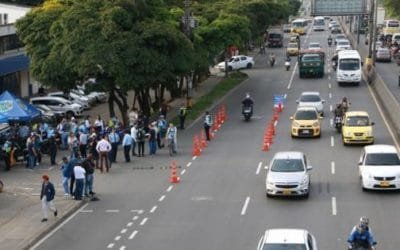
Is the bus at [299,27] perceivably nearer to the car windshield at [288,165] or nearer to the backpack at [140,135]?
the backpack at [140,135]

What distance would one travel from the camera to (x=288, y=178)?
94.5ft

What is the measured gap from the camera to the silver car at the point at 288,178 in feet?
94.0

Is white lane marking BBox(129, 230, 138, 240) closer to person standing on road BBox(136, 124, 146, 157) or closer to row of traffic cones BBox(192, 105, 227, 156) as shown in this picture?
person standing on road BBox(136, 124, 146, 157)

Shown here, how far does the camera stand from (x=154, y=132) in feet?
126

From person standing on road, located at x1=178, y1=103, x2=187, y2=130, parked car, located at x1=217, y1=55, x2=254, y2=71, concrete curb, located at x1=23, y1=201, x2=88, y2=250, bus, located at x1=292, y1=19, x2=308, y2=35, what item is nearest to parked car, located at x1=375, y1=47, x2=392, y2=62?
parked car, located at x1=217, y1=55, x2=254, y2=71

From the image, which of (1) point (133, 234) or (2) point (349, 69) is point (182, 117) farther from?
(2) point (349, 69)

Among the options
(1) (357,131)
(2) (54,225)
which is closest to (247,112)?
(1) (357,131)

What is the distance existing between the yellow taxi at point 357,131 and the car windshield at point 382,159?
8.39 m

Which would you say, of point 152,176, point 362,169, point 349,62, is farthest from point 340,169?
point 349,62

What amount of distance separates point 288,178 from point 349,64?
35846 mm

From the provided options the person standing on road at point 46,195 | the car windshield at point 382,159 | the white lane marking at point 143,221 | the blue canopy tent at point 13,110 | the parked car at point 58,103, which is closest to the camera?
the person standing on road at point 46,195

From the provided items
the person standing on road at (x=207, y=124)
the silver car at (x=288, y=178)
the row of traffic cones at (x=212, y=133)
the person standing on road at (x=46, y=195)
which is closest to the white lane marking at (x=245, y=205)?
the silver car at (x=288, y=178)

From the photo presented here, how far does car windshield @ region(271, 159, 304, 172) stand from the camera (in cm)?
2936

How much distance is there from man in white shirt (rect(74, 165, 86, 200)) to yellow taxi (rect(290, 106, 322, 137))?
15785 mm
